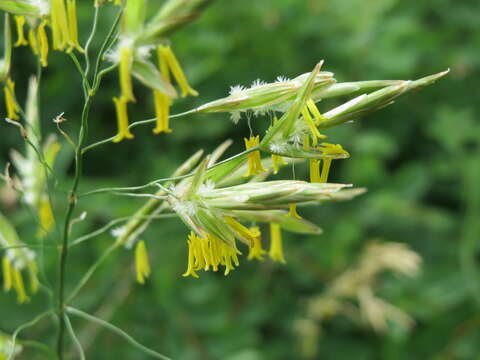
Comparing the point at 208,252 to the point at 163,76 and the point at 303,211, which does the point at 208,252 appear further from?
the point at 303,211

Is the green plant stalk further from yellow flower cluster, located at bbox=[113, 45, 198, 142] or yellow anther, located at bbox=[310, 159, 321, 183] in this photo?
yellow anther, located at bbox=[310, 159, 321, 183]

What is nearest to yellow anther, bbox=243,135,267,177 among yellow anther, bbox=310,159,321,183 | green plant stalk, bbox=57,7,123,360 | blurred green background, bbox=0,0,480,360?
yellow anther, bbox=310,159,321,183

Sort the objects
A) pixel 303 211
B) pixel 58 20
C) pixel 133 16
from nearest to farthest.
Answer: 1. pixel 133 16
2. pixel 58 20
3. pixel 303 211

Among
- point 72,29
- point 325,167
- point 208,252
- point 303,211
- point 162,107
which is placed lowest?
point 303,211

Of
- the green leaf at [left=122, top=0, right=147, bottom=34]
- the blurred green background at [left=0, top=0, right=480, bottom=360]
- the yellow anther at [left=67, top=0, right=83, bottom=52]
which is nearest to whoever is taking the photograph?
the green leaf at [left=122, top=0, right=147, bottom=34]

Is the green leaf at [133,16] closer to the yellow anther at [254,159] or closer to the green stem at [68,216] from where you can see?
the green stem at [68,216]

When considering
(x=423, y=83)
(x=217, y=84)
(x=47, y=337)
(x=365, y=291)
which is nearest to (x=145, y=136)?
(x=217, y=84)

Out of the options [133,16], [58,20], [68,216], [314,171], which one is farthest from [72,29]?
[314,171]

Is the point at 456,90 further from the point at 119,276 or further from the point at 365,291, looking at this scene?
the point at 119,276

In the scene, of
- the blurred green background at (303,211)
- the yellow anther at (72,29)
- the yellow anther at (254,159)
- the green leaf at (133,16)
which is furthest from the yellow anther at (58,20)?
the blurred green background at (303,211)
